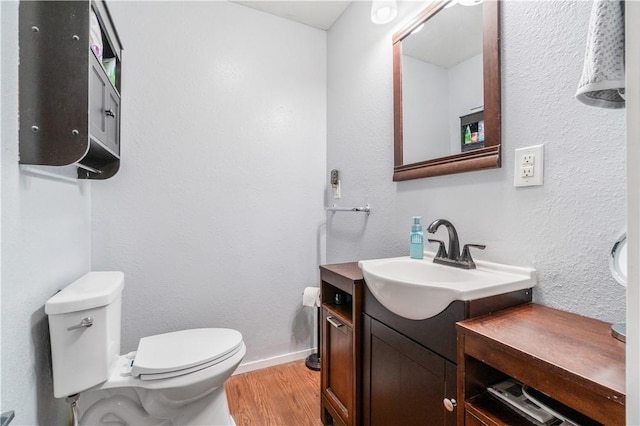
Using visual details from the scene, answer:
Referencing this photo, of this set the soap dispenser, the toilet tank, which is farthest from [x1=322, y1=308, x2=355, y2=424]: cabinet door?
the toilet tank

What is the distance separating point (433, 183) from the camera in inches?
49.9

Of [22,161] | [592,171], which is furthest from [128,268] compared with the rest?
[592,171]

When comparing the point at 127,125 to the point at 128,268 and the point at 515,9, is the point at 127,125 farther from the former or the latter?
the point at 515,9

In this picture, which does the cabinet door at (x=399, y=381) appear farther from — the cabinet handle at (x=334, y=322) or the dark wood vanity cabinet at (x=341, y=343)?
the cabinet handle at (x=334, y=322)

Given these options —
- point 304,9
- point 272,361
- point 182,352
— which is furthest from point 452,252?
point 304,9

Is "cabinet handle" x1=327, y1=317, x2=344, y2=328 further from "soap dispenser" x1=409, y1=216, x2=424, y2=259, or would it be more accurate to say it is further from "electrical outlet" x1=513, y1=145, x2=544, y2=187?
"electrical outlet" x1=513, y1=145, x2=544, y2=187

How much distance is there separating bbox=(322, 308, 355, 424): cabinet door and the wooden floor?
0.85 feet

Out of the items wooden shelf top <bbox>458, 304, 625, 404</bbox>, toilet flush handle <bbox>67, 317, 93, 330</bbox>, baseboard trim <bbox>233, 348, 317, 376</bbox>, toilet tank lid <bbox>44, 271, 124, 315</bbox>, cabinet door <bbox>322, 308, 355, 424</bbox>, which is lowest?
baseboard trim <bbox>233, 348, 317, 376</bbox>

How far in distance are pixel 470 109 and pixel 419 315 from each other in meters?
0.82

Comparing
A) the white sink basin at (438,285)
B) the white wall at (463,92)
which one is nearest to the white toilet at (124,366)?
the white sink basin at (438,285)

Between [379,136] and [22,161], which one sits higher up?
[379,136]

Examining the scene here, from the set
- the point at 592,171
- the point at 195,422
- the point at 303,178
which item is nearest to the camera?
the point at 592,171

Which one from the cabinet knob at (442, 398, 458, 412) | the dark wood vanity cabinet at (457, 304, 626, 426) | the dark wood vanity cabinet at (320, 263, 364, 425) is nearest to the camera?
the dark wood vanity cabinet at (457, 304, 626, 426)

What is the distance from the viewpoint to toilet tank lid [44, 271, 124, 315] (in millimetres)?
928
